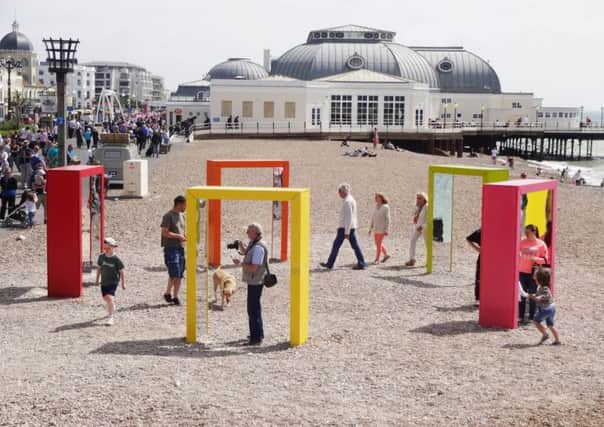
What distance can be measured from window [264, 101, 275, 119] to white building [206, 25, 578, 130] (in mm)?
63

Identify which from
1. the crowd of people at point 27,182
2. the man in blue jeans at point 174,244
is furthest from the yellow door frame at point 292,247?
the crowd of people at point 27,182

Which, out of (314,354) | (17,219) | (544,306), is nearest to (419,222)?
(544,306)

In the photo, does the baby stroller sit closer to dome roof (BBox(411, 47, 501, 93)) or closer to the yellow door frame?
the yellow door frame

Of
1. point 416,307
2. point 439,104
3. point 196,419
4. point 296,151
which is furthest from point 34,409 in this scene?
point 439,104

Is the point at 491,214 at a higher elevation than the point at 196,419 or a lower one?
higher

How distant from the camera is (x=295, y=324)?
1045cm

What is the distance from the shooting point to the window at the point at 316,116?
62.4m

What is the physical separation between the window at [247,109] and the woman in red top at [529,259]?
1984 inches

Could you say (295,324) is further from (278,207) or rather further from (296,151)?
(296,151)

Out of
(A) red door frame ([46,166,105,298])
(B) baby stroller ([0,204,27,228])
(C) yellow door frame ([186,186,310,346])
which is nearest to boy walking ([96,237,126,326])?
(C) yellow door frame ([186,186,310,346])

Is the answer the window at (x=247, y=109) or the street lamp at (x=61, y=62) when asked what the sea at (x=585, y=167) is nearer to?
the window at (x=247, y=109)

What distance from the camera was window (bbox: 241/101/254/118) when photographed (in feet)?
202

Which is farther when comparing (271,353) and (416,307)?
(416,307)

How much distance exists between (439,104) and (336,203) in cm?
5790
